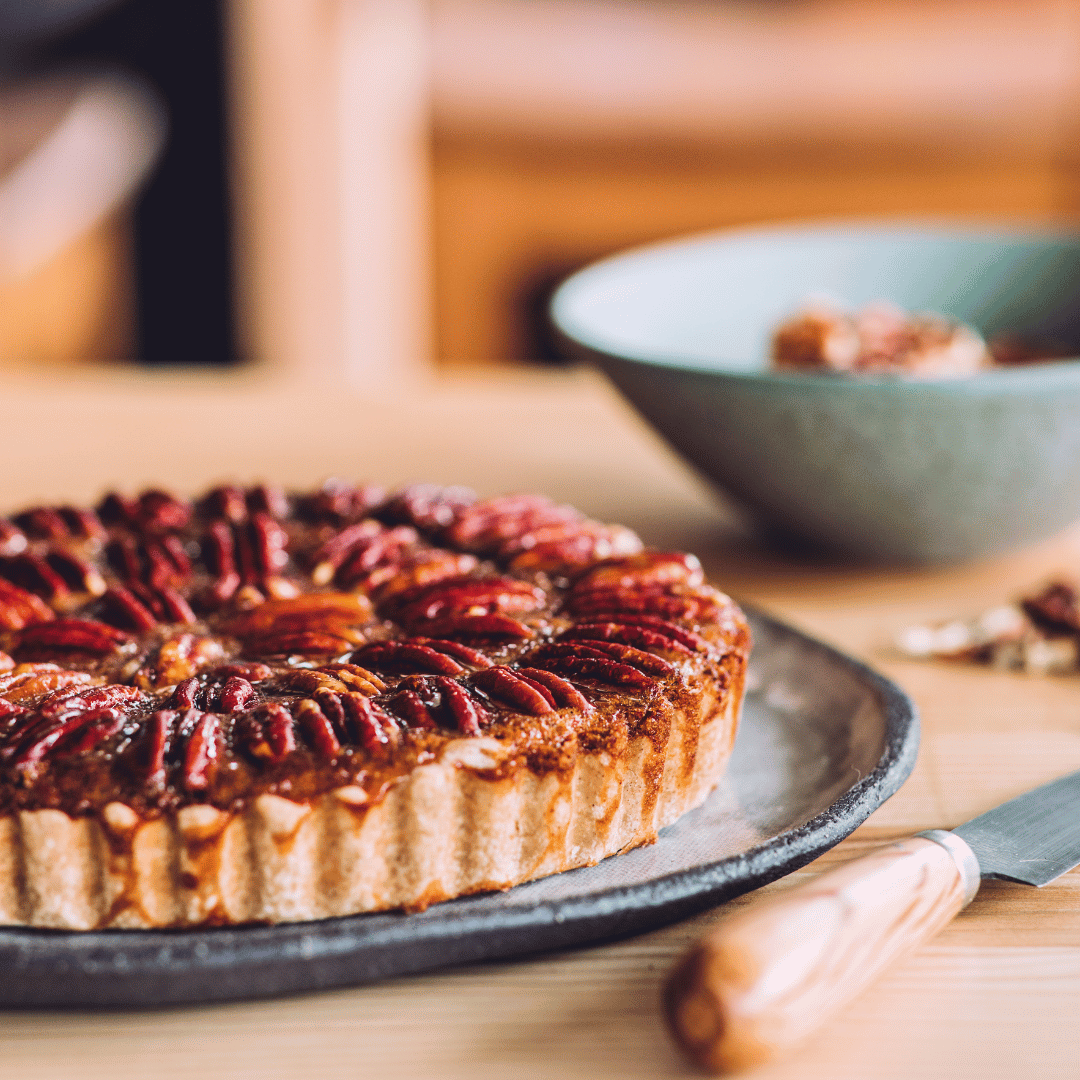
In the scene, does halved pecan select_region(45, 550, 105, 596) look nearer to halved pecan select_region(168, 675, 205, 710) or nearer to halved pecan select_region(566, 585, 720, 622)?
halved pecan select_region(168, 675, 205, 710)

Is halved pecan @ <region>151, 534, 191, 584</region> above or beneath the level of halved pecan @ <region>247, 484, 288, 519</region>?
beneath

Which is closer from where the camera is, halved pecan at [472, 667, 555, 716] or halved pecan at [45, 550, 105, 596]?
halved pecan at [472, 667, 555, 716]

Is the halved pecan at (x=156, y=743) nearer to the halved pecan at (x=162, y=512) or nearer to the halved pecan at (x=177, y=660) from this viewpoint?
the halved pecan at (x=177, y=660)

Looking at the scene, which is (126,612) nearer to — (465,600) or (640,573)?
(465,600)

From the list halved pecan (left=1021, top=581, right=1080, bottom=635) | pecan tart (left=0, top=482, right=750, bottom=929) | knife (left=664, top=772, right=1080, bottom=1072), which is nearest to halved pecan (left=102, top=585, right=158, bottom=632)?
pecan tart (left=0, top=482, right=750, bottom=929)

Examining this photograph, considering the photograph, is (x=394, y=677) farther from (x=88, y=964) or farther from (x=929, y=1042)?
(x=929, y=1042)

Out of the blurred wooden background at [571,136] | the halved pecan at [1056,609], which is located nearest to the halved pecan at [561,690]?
the halved pecan at [1056,609]
